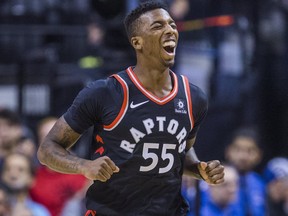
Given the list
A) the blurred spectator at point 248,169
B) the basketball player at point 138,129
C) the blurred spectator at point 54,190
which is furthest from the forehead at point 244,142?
the basketball player at point 138,129

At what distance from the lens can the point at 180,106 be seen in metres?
4.65

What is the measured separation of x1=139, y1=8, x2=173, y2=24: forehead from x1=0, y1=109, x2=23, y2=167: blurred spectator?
405cm

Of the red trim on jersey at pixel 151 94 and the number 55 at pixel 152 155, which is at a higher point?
the red trim on jersey at pixel 151 94

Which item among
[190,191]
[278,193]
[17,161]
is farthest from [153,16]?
[278,193]

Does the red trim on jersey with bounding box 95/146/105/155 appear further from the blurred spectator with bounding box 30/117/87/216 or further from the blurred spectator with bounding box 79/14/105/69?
the blurred spectator with bounding box 79/14/105/69

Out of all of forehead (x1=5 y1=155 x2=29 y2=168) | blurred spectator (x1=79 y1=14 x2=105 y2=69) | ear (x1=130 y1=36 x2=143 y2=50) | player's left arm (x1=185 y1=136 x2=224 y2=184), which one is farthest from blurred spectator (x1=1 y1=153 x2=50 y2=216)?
ear (x1=130 y1=36 x2=143 y2=50)

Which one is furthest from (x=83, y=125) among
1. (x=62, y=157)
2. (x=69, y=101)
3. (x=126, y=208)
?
(x=69, y=101)

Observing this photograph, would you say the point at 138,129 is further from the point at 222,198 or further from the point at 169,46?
the point at 222,198

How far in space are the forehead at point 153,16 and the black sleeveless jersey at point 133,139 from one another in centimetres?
33

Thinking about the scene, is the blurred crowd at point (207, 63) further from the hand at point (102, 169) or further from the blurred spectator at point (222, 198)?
the hand at point (102, 169)

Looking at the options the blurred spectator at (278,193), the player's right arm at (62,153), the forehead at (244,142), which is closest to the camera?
the player's right arm at (62,153)

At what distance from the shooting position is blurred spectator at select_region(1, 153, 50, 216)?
24.8 feet

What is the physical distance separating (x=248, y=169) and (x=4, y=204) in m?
2.58

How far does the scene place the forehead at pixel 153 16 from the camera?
15.0ft
